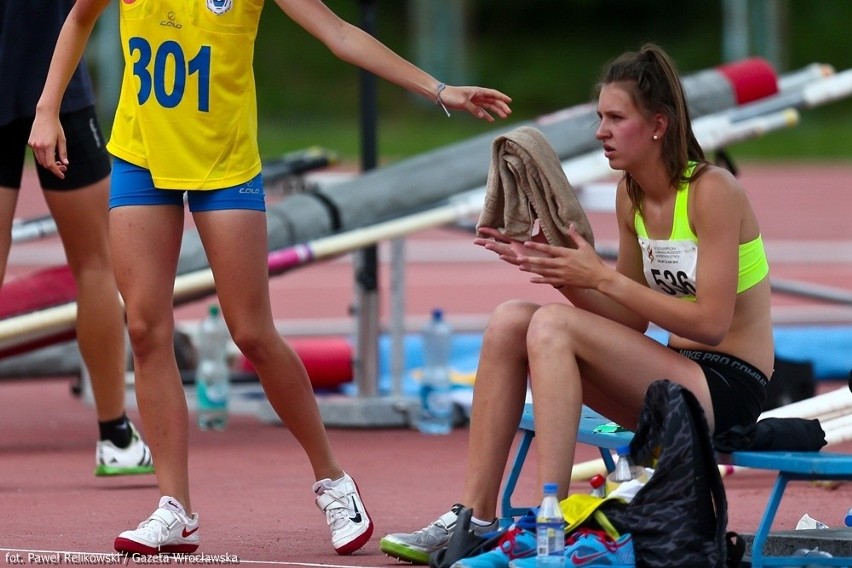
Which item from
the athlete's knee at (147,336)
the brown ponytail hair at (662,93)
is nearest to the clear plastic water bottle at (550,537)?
the brown ponytail hair at (662,93)

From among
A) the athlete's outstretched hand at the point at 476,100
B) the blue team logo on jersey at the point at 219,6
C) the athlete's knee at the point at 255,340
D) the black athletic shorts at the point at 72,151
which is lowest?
the athlete's knee at the point at 255,340

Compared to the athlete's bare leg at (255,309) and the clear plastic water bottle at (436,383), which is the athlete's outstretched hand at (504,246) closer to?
the athlete's bare leg at (255,309)

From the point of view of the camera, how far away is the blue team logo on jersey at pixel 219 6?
430cm

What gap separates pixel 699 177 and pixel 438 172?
137 inches

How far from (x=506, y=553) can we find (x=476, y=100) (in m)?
1.16

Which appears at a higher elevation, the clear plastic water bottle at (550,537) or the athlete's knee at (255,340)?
the athlete's knee at (255,340)

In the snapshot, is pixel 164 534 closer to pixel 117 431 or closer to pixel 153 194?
pixel 153 194

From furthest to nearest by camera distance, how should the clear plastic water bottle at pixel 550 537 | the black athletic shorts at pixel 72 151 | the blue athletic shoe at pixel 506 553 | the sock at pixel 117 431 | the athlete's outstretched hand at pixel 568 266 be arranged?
the sock at pixel 117 431, the black athletic shorts at pixel 72 151, the athlete's outstretched hand at pixel 568 266, the blue athletic shoe at pixel 506 553, the clear plastic water bottle at pixel 550 537

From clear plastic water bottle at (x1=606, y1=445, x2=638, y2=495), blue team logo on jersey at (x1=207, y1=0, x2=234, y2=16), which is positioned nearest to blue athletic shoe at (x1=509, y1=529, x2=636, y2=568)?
clear plastic water bottle at (x1=606, y1=445, x2=638, y2=495)

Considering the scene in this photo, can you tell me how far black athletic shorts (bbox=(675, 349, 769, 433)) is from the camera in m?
4.04

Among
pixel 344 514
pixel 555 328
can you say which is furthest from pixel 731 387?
pixel 344 514

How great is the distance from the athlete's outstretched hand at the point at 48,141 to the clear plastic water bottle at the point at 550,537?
5.55 ft

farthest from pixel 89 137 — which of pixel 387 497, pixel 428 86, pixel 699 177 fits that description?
pixel 699 177

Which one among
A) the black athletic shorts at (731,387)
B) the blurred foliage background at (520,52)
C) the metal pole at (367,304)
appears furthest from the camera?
the blurred foliage background at (520,52)
